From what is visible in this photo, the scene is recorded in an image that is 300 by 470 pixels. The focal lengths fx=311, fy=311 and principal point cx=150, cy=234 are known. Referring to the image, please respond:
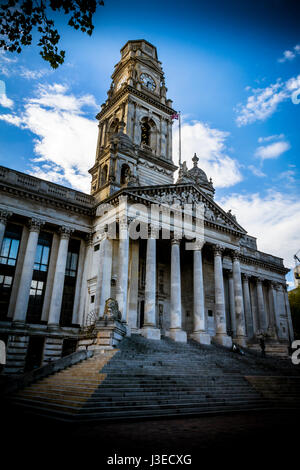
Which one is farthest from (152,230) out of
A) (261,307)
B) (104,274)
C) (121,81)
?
(121,81)

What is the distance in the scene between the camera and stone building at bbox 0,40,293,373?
24500 mm

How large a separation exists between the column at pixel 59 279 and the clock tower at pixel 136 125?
557 centimetres

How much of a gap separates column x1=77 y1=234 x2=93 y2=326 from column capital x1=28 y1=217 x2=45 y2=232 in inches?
185

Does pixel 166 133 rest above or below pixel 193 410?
above

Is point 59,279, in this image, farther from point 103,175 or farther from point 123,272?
point 103,175

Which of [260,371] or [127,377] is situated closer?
[127,377]

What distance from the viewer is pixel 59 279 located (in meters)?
26.3

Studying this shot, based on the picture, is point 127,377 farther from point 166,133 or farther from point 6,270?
point 166,133

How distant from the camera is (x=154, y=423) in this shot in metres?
10.5

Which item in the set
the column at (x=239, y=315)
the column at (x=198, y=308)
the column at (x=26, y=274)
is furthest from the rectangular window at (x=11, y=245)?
the column at (x=239, y=315)

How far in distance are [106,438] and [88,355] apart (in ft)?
33.1

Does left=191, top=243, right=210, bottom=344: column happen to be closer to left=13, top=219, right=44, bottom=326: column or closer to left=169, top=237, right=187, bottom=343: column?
left=169, top=237, right=187, bottom=343: column

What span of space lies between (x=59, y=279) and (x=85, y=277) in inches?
116
